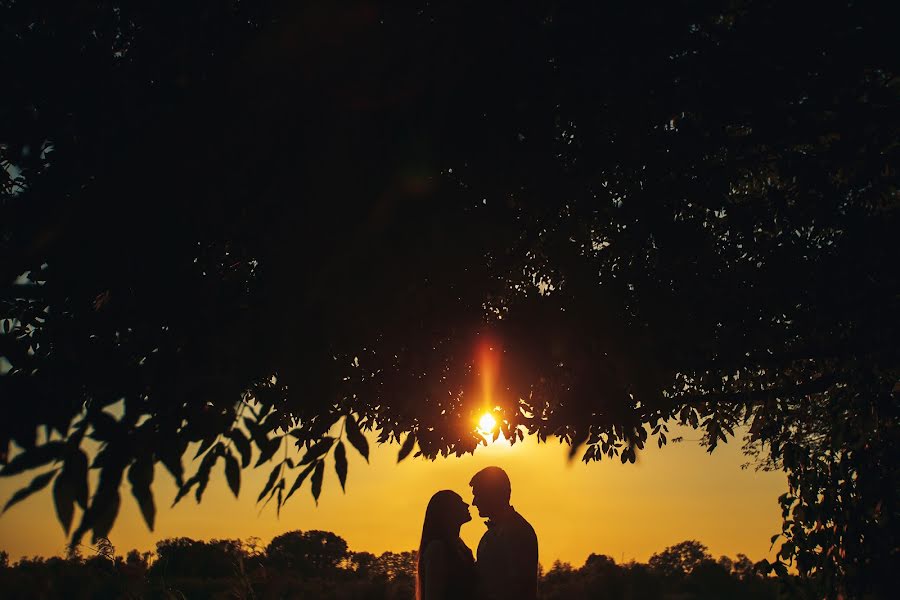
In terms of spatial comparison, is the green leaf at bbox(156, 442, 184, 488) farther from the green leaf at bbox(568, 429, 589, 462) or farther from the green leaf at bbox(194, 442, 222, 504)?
the green leaf at bbox(568, 429, 589, 462)

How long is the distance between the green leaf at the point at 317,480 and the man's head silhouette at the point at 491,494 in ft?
6.64

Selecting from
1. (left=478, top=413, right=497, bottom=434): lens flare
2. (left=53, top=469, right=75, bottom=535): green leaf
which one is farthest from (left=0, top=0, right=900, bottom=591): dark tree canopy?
(left=478, top=413, right=497, bottom=434): lens flare

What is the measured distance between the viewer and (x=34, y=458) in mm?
3369

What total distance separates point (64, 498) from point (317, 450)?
1.39 meters

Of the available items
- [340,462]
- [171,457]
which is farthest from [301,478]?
[171,457]

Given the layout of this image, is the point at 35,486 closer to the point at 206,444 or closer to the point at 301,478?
the point at 206,444

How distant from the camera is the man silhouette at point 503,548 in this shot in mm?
5547

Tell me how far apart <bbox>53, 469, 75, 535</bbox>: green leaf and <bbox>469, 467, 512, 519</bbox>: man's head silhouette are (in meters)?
3.43

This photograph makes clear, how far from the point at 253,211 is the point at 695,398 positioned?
5.49 metres

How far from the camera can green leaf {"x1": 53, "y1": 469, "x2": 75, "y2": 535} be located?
3301 mm

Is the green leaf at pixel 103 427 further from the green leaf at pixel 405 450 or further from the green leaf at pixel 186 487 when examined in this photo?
the green leaf at pixel 405 450

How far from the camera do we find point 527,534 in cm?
574

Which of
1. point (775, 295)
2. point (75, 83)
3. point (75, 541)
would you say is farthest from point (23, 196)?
point (775, 295)

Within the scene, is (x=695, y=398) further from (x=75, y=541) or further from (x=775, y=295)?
(x=75, y=541)
